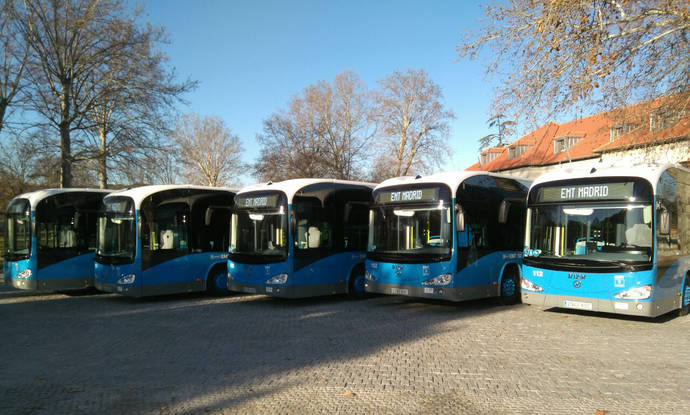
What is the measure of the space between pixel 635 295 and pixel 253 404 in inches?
287

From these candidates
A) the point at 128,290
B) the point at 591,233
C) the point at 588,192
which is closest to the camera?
the point at 591,233

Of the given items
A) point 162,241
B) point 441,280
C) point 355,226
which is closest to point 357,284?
point 355,226

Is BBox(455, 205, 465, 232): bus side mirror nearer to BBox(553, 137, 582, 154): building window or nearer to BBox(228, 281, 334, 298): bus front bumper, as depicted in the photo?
BBox(228, 281, 334, 298): bus front bumper

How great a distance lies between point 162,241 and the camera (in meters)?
14.2

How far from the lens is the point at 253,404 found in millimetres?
5895

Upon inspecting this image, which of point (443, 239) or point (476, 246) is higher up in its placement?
point (443, 239)

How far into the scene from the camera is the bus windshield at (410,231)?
38.4 feet

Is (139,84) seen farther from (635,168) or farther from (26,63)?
(635,168)

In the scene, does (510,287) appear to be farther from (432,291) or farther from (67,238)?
(67,238)

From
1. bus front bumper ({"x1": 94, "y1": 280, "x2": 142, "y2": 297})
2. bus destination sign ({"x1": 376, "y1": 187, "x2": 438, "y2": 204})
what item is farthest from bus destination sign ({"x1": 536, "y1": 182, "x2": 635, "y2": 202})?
bus front bumper ({"x1": 94, "y1": 280, "x2": 142, "y2": 297})

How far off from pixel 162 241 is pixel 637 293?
35.5 feet

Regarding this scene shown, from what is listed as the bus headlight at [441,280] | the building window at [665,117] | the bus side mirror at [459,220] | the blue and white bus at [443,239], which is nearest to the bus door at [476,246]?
the blue and white bus at [443,239]

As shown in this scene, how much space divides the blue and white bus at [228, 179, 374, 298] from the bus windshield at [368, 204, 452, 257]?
1.22 m

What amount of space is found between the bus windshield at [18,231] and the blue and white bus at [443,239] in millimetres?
9268
